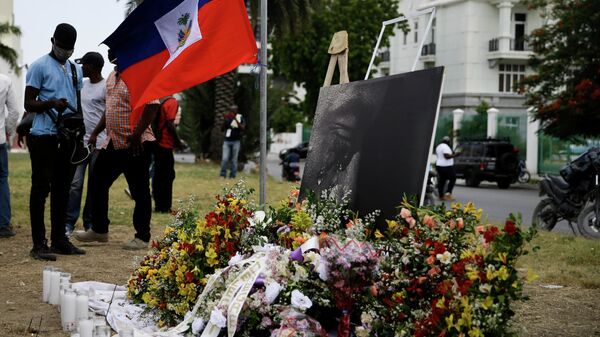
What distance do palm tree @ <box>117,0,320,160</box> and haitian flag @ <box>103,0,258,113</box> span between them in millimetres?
23183

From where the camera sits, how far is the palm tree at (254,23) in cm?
3209

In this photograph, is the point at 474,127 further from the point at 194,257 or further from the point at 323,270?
the point at 323,270

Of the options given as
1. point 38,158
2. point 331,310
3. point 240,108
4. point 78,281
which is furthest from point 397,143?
point 240,108

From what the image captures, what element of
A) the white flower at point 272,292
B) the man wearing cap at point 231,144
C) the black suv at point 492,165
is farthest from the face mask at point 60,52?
the black suv at point 492,165

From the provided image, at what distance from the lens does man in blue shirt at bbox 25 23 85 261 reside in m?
8.22

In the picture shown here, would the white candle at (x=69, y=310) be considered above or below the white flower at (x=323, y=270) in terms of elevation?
below

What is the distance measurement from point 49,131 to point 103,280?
1593mm

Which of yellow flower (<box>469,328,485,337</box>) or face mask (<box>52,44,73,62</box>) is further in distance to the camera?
face mask (<box>52,44,73,62</box>)

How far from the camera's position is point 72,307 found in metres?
5.70

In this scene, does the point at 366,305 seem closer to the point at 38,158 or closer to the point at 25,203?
the point at 38,158

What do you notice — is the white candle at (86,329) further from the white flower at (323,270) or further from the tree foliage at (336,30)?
the tree foliage at (336,30)

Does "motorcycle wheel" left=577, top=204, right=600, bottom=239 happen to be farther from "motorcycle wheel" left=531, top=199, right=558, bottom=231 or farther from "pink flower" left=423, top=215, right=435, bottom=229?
"pink flower" left=423, top=215, right=435, bottom=229

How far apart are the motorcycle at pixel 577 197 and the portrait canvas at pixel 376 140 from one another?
7.05m

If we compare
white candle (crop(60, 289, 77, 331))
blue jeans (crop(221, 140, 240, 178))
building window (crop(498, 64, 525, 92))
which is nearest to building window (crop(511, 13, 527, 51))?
building window (crop(498, 64, 525, 92))
